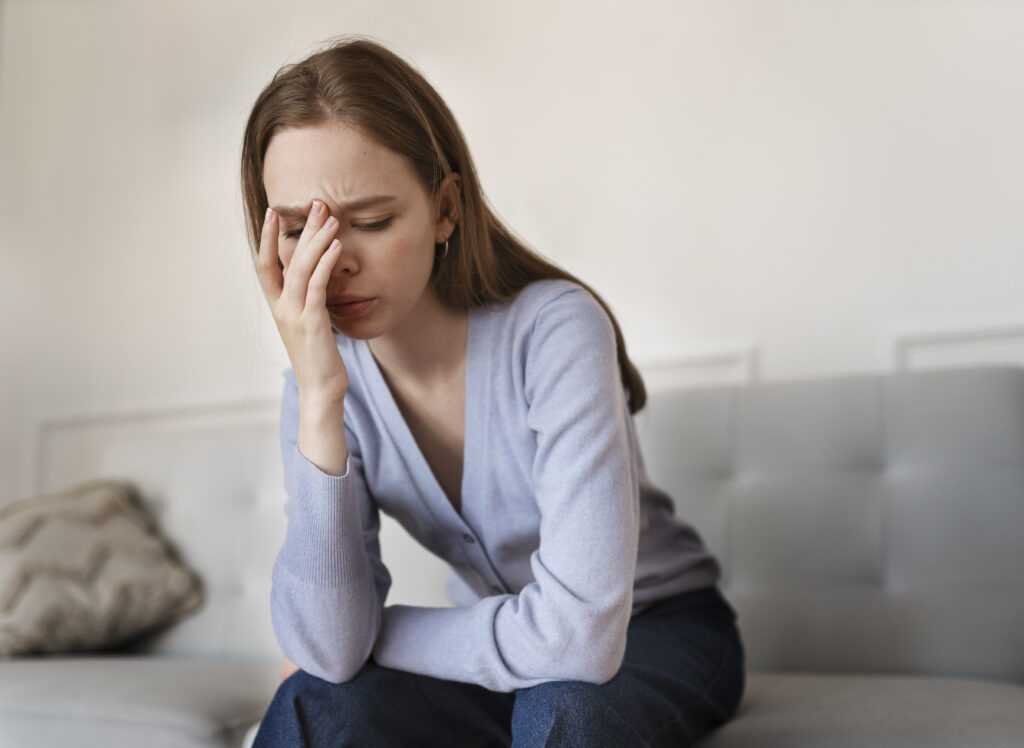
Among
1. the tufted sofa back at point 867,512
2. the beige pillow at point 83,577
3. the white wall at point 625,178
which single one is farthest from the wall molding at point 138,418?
the tufted sofa back at point 867,512

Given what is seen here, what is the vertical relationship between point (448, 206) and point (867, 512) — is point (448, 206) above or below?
above

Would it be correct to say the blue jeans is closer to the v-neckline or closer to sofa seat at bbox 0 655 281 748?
the v-neckline

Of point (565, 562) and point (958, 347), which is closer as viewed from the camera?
point (565, 562)

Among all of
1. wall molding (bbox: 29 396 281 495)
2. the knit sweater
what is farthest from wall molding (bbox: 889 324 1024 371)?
wall molding (bbox: 29 396 281 495)

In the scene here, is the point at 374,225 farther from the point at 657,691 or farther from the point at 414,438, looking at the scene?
the point at 657,691

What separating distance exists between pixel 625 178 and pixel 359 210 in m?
1.17

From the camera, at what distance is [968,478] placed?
4.63 feet

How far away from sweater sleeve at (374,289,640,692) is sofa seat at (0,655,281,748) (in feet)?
1.37

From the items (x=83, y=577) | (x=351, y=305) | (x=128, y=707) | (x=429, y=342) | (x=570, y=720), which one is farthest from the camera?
(x=83, y=577)

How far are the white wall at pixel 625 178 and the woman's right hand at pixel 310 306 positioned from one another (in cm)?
52

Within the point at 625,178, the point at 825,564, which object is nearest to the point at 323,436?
the point at 825,564

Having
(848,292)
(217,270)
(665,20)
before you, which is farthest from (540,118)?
(217,270)

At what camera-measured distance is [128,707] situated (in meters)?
1.33

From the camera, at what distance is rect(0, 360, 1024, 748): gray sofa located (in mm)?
1309
